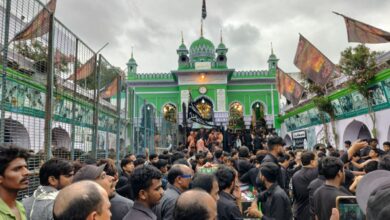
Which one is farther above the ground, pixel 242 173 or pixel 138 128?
pixel 138 128

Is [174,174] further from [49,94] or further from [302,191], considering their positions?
[302,191]

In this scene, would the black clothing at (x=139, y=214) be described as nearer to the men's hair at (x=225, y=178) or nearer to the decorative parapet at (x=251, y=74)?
the men's hair at (x=225, y=178)

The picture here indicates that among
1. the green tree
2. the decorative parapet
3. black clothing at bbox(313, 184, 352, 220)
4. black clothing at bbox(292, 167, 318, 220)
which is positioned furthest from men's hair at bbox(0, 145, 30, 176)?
the decorative parapet

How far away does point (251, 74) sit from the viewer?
114 ft

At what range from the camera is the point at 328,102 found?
1767 centimetres

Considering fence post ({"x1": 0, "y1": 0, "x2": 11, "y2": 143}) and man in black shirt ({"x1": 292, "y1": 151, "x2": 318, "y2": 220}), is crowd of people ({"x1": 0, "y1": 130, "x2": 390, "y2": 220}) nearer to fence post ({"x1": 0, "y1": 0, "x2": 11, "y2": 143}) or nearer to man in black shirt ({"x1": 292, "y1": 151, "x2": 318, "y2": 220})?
man in black shirt ({"x1": 292, "y1": 151, "x2": 318, "y2": 220})

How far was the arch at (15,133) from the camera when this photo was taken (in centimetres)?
308

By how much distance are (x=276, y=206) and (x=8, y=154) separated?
256 cm

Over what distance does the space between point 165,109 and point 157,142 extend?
881 inches

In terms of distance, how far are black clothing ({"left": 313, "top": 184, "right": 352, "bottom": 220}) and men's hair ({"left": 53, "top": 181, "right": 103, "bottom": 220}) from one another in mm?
2348

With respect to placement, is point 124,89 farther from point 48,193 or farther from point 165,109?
point 165,109

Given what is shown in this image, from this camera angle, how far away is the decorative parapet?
34.5 m

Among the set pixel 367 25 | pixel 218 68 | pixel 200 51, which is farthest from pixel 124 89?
pixel 200 51

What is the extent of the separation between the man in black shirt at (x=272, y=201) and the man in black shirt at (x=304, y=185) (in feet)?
2.99
